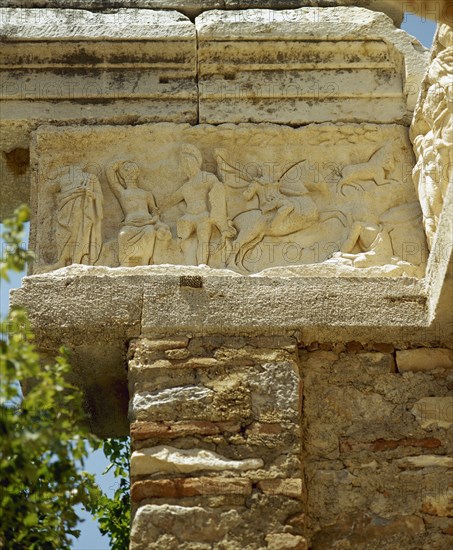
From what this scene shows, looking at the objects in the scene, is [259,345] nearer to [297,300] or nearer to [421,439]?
[297,300]

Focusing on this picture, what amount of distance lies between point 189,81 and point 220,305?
4.56 feet

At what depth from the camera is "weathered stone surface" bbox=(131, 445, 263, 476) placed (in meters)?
5.52

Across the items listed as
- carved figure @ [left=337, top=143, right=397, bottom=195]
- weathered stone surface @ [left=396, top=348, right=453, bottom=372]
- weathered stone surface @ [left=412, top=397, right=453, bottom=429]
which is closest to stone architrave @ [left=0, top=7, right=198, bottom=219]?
carved figure @ [left=337, top=143, right=397, bottom=195]

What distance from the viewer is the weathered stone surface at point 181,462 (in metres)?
5.52

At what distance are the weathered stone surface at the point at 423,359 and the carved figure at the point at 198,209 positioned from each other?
1045 millimetres

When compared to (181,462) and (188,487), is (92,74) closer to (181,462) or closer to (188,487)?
(181,462)

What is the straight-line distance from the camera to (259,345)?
584 centimetres

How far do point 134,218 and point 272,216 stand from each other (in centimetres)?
66

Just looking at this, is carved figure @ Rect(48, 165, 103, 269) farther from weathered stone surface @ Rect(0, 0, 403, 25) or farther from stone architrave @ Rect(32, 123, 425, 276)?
weathered stone surface @ Rect(0, 0, 403, 25)

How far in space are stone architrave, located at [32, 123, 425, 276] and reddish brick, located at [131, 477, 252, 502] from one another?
1189 millimetres

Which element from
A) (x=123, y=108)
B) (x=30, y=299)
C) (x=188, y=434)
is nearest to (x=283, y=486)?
(x=188, y=434)

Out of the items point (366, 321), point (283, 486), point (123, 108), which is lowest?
point (283, 486)

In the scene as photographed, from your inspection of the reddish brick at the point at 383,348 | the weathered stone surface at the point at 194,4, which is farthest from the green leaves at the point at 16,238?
the weathered stone surface at the point at 194,4

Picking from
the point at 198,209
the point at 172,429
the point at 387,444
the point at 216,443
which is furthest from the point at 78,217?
the point at 387,444
